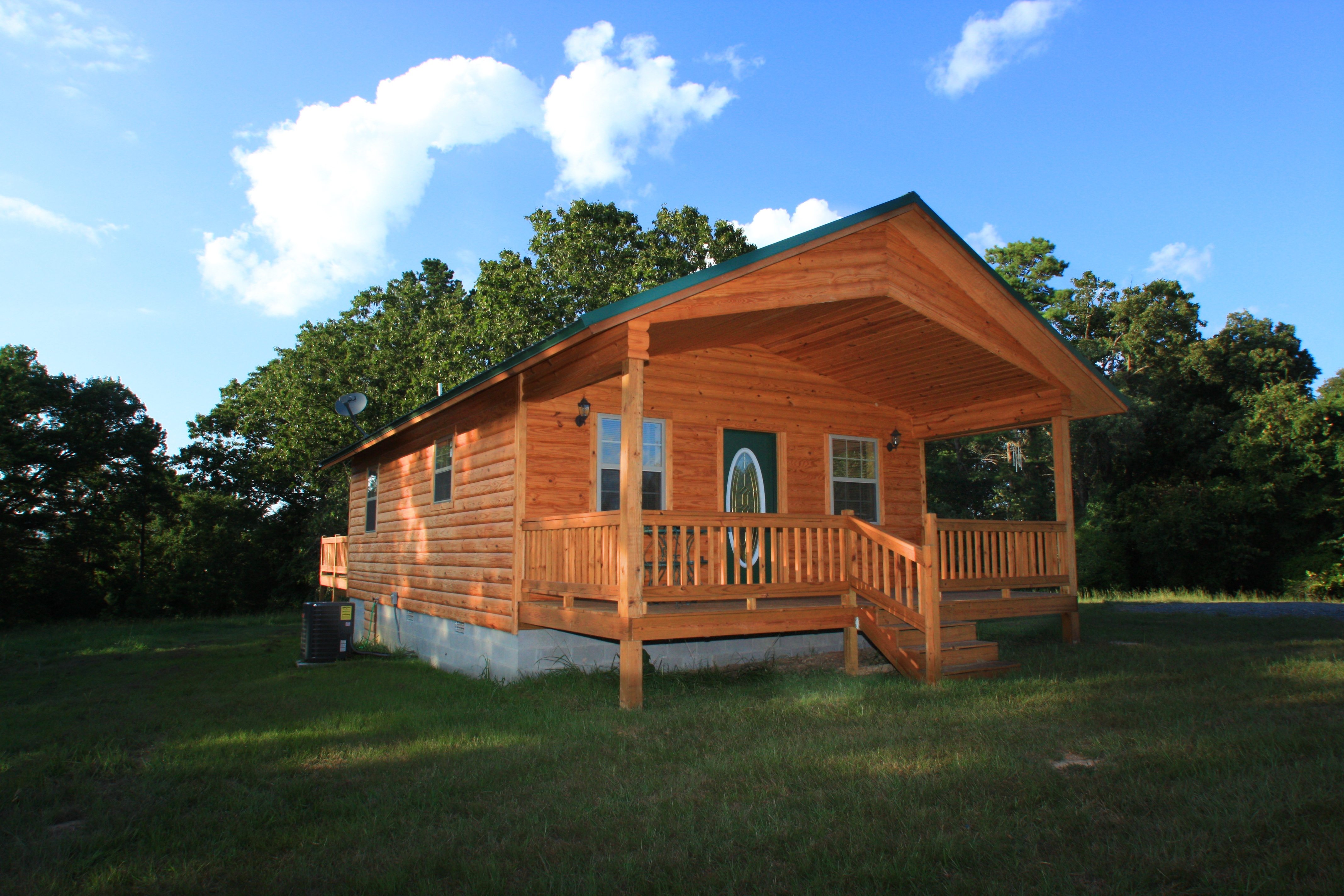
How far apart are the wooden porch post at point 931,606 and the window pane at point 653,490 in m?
3.40

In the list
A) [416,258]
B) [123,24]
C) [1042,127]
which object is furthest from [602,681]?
[416,258]

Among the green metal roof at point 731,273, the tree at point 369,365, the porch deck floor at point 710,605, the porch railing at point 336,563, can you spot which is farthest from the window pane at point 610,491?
the tree at point 369,365

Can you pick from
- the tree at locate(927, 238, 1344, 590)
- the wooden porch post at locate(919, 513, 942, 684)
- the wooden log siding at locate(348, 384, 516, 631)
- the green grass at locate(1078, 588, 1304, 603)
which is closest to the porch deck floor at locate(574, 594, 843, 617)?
the wooden porch post at locate(919, 513, 942, 684)

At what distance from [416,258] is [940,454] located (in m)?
23.3

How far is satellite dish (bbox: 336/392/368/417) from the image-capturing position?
45.2ft

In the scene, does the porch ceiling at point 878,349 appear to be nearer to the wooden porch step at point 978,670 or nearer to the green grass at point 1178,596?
the wooden porch step at point 978,670

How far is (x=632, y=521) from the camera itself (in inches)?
277

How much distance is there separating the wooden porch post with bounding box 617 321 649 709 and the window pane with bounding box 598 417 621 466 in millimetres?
2521

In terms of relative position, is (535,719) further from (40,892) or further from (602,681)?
(40,892)

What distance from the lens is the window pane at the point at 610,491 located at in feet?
31.8

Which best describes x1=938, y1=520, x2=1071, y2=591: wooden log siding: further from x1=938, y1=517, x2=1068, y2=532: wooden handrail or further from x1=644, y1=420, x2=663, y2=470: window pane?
x1=644, y1=420, x2=663, y2=470: window pane

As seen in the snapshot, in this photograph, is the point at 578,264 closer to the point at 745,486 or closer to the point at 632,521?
the point at 745,486

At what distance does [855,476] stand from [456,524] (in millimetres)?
5723

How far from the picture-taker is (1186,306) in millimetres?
27859
